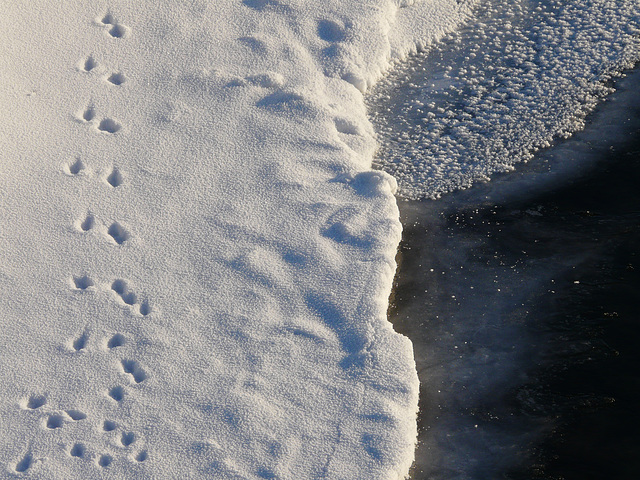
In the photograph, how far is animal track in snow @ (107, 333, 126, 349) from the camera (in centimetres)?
344

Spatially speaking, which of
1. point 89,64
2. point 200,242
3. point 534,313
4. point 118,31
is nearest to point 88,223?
point 200,242

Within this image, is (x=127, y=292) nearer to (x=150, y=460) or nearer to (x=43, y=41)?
(x=150, y=460)

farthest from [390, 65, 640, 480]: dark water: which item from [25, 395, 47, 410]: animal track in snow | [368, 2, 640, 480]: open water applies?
[25, 395, 47, 410]: animal track in snow

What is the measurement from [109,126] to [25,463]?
1974 millimetres

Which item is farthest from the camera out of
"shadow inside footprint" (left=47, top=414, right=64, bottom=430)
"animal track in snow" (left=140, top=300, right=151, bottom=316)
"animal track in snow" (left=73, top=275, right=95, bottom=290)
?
"animal track in snow" (left=73, top=275, right=95, bottom=290)

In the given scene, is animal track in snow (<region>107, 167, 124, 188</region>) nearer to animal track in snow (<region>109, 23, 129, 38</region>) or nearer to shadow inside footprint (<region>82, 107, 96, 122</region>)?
shadow inside footprint (<region>82, 107, 96, 122</region>)

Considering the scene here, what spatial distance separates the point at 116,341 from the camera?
3.45 m

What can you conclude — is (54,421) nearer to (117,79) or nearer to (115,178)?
(115,178)

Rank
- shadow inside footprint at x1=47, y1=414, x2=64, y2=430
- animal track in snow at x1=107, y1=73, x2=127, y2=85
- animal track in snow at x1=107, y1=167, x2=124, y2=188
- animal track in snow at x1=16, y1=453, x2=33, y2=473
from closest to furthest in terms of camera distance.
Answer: animal track in snow at x1=16, y1=453, x2=33, y2=473, shadow inside footprint at x1=47, y1=414, x2=64, y2=430, animal track in snow at x1=107, y1=167, x2=124, y2=188, animal track in snow at x1=107, y1=73, x2=127, y2=85

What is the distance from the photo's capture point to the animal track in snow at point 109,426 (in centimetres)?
315

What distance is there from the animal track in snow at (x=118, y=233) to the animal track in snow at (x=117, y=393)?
837 millimetres

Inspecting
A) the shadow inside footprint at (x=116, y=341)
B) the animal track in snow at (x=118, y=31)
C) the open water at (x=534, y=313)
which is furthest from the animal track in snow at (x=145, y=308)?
the animal track in snow at (x=118, y=31)

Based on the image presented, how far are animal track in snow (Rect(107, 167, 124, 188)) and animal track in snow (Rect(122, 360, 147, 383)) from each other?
1105 millimetres

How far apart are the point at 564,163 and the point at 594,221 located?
47 cm
